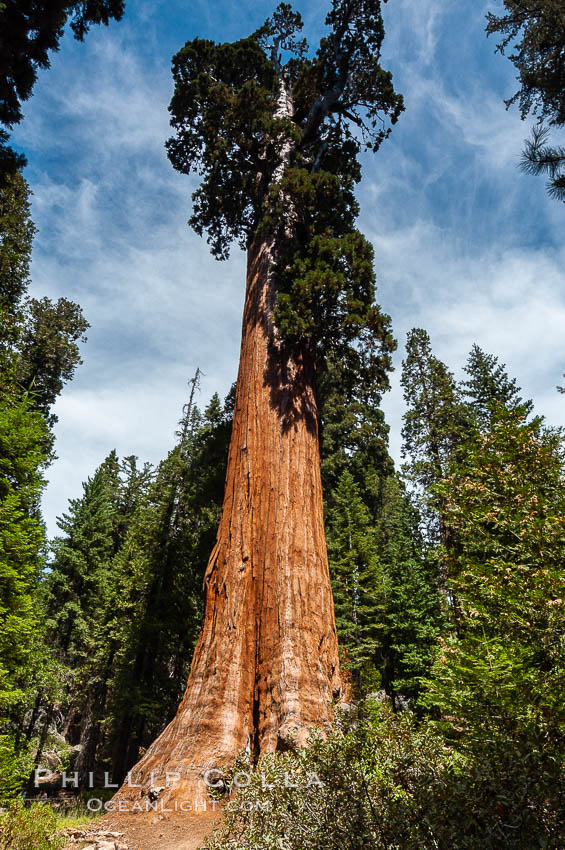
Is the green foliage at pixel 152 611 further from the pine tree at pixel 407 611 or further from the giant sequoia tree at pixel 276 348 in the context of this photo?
the pine tree at pixel 407 611

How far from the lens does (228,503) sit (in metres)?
6.88

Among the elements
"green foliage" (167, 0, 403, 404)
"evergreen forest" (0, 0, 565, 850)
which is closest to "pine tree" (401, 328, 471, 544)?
"evergreen forest" (0, 0, 565, 850)

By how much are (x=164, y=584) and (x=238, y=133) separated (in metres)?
14.7

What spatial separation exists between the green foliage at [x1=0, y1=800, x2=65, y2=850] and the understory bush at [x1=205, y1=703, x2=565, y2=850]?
1926 mm

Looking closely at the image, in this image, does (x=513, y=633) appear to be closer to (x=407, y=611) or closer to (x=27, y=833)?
(x=27, y=833)

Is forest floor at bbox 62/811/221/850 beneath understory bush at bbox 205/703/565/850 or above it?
beneath

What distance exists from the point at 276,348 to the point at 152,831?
6.36m

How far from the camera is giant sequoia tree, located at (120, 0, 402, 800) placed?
5223 millimetres

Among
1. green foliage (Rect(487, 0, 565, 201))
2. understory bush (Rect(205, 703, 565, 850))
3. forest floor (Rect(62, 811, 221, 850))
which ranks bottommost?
forest floor (Rect(62, 811, 221, 850))

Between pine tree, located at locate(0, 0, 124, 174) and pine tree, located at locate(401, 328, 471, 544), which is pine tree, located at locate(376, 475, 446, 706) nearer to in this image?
pine tree, located at locate(401, 328, 471, 544)

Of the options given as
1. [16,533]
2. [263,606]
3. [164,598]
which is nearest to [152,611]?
[164,598]

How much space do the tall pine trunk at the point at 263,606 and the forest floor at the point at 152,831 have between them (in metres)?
0.26

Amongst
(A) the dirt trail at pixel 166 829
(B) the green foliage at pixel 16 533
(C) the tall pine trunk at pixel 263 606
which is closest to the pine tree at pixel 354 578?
(B) the green foliage at pixel 16 533

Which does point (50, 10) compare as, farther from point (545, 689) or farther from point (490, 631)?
point (490, 631)
